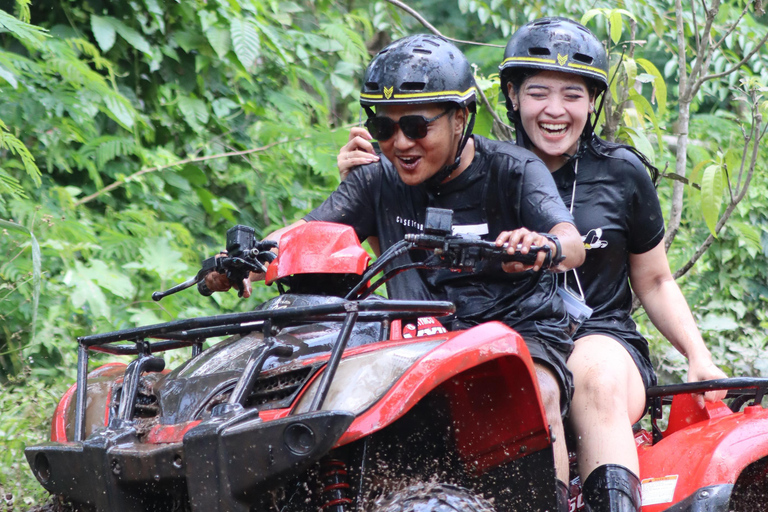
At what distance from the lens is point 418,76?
3.62 meters

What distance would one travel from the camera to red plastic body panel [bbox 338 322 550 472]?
2.51m

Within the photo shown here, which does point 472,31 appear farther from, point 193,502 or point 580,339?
point 193,502

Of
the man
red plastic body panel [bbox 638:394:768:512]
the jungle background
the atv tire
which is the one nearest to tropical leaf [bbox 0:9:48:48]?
the jungle background

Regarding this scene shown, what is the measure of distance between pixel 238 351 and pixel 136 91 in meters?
5.21

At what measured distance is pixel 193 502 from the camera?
246cm

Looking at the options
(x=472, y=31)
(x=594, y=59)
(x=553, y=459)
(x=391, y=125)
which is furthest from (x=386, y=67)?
(x=472, y=31)

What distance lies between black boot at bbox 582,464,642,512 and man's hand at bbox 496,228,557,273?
0.96 meters

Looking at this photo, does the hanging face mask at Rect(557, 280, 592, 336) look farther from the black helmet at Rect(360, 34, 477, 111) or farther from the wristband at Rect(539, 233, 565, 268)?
the black helmet at Rect(360, 34, 477, 111)

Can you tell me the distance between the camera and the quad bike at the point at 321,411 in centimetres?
245

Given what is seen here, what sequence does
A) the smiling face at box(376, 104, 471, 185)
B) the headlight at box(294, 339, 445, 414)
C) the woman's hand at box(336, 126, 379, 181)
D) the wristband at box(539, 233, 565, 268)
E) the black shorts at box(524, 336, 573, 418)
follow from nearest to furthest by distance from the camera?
1. the headlight at box(294, 339, 445, 414)
2. the wristband at box(539, 233, 565, 268)
3. the black shorts at box(524, 336, 573, 418)
4. the smiling face at box(376, 104, 471, 185)
5. the woman's hand at box(336, 126, 379, 181)

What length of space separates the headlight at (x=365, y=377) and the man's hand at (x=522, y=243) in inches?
15.5

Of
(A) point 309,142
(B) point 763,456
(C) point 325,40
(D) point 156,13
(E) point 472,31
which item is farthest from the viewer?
(E) point 472,31

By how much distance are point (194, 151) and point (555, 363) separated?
5.49 meters

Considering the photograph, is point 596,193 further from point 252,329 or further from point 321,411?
point 321,411
